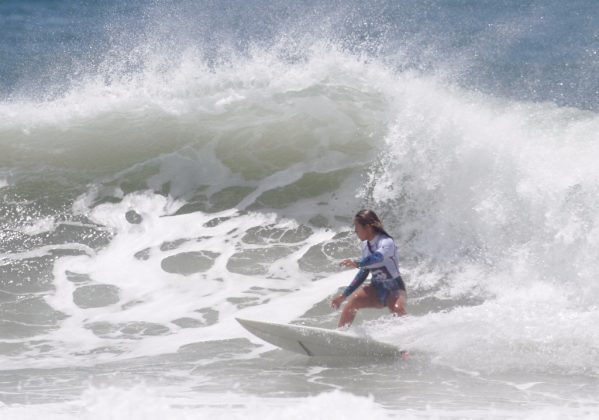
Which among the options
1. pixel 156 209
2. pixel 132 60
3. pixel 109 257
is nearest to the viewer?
pixel 109 257

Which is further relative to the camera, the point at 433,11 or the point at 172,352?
the point at 433,11

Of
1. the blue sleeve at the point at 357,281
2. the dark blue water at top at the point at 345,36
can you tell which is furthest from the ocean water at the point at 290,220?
the blue sleeve at the point at 357,281

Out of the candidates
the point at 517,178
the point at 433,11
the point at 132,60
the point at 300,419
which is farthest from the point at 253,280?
the point at 433,11

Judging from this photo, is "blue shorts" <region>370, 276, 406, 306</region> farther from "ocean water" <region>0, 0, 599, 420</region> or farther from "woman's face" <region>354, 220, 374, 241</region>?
"woman's face" <region>354, 220, 374, 241</region>

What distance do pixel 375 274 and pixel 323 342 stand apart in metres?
0.76

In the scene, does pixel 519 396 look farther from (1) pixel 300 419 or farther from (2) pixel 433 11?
(2) pixel 433 11

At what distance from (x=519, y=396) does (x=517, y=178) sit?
4.98 meters

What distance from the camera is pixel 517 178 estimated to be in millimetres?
10312

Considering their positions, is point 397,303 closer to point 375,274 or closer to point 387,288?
point 387,288

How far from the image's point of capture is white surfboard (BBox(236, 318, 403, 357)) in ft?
22.6

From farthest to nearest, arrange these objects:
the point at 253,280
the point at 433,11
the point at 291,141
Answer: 1. the point at 433,11
2. the point at 291,141
3. the point at 253,280

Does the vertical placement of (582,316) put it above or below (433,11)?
below

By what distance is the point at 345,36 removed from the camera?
1686cm

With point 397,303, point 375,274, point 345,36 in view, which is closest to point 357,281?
point 375,274
